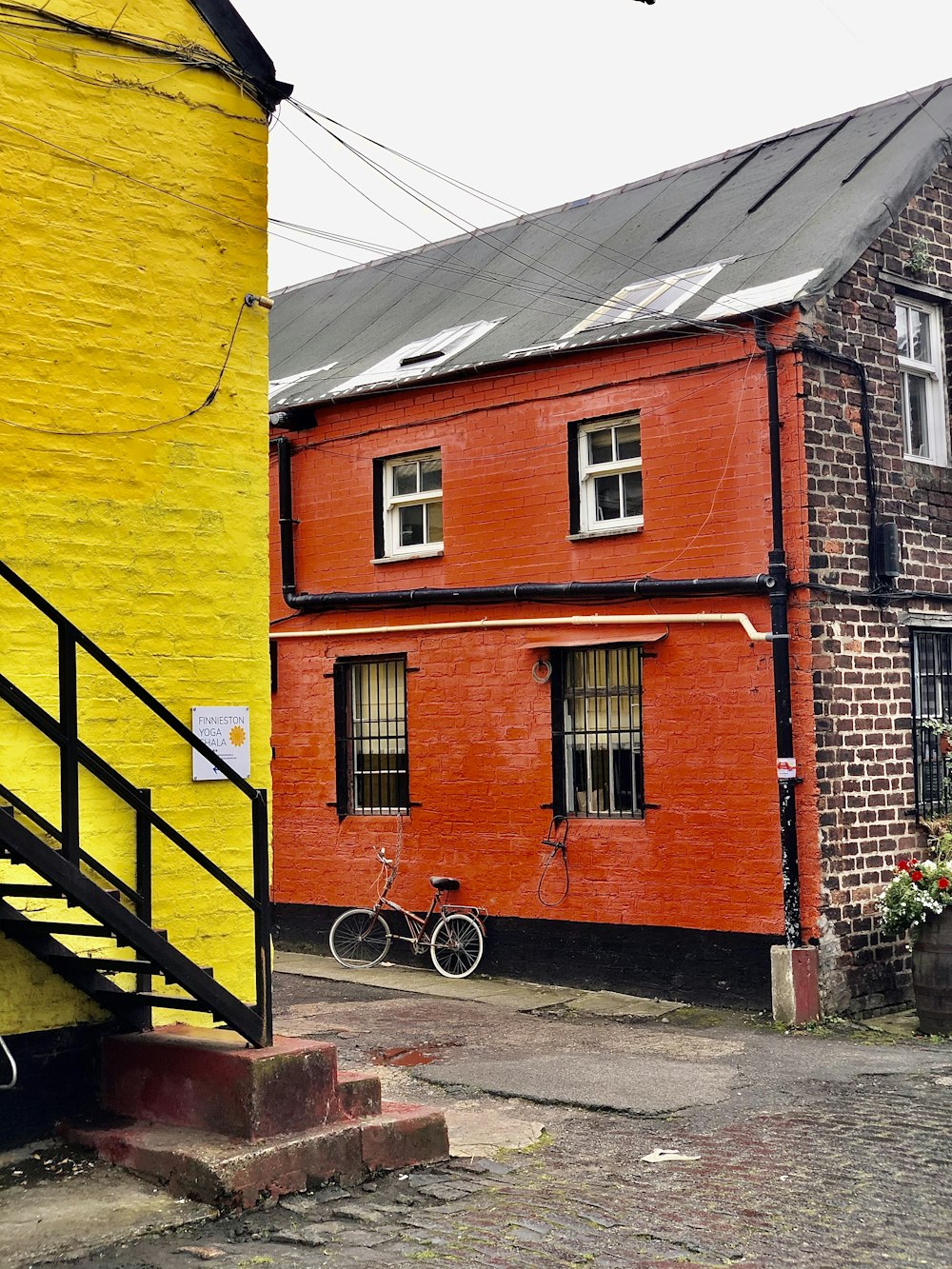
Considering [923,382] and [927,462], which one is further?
[923,382]

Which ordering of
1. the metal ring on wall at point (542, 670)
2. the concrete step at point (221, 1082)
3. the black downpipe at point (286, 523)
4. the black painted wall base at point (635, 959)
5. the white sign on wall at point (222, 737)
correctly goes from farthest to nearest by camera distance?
the black downpipe at point (286, 523) → the metal ring on wall at point (542, 670) → the black painted wall base at point (635, 959) → the white sign on wall at point (222, 737) → the concrete step at point (221, 1082)

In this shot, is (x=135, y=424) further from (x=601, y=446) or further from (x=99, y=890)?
(x=601, y=446)

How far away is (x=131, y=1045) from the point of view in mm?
7477

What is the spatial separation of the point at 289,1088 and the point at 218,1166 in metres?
0.57

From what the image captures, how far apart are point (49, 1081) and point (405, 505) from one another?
9038 millimetres

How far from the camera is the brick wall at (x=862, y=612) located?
12.3 metres

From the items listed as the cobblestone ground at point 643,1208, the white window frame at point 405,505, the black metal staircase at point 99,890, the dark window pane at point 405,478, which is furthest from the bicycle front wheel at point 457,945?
the black metal staircase at point 99,890

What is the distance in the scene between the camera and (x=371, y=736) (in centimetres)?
1577

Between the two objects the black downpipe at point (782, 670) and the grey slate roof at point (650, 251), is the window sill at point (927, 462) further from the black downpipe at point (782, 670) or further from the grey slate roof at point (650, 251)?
the grey slate roof at point (650, 251)

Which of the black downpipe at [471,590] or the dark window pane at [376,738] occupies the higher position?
the black downpipe at [471,590]

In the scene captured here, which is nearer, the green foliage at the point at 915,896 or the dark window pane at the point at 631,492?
the green foliage at the point at 915,896

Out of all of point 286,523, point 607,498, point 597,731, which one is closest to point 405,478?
point 286,523

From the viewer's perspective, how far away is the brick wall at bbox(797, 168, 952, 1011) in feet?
40.2

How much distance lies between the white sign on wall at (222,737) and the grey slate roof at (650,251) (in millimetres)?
6480
